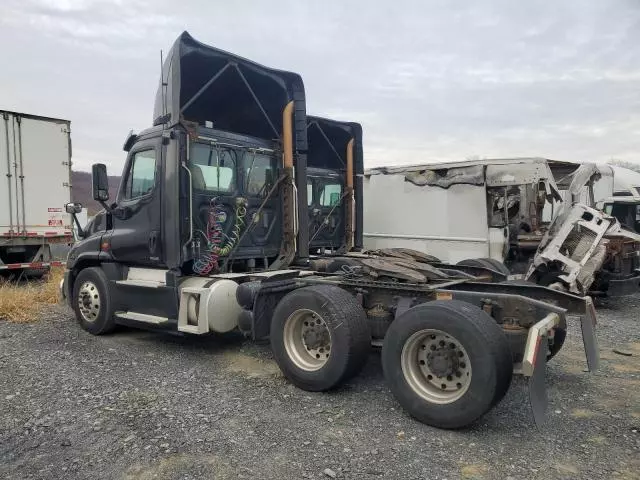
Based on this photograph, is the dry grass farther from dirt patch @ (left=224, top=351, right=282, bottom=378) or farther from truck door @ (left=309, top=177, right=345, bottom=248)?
truck door @ (left=309, top=177, right=345, bottom=248)

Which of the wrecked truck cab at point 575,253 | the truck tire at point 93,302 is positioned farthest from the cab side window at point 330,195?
the truck tire at point 93,302

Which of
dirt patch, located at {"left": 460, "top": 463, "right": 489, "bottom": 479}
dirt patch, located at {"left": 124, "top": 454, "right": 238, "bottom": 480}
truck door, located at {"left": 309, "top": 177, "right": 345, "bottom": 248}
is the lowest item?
dirt patch, located at {"left": 460, "top": 463, "right": 489, "bottom": 479}

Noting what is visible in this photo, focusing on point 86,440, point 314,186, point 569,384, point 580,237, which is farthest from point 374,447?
point 580,237

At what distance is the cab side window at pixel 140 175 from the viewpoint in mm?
6414

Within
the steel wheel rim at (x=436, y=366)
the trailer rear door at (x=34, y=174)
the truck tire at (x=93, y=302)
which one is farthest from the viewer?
the trailer rear door at (x=34, y=174)

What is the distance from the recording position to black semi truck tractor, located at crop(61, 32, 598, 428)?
13.4 ft

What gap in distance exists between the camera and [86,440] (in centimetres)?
387

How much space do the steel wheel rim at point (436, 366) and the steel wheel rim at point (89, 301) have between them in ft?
14.9

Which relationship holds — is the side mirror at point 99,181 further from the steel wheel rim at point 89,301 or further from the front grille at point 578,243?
the front grille at point 578,243

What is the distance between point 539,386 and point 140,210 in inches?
190

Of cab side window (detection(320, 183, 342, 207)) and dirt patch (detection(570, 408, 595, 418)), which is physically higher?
cab side window (detection(320, 183, 342, 207))

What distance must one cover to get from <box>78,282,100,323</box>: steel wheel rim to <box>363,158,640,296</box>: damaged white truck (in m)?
4.18

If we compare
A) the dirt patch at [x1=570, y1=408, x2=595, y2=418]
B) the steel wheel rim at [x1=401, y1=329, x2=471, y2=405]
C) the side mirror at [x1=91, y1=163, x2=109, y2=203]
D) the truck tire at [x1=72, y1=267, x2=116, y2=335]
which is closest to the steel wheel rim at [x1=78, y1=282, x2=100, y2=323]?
the truck tire at [x1=72, y1=267, x2=116, y2=335]

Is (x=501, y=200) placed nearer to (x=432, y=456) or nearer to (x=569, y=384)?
(x=569, y=384)
